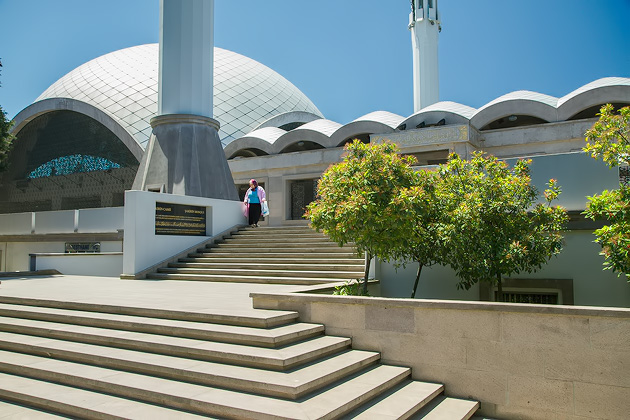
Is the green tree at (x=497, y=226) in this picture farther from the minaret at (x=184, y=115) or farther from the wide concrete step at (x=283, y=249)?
the minaret at (x=184, y=115)

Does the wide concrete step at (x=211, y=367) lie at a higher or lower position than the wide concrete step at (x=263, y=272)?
lower

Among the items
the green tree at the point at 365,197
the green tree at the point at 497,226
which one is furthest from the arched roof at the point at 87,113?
the green tree at the point at 497,226

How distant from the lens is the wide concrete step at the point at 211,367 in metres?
4.28

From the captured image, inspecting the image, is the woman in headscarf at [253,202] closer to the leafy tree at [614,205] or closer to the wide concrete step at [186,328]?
the wide concrete step at [186,328]

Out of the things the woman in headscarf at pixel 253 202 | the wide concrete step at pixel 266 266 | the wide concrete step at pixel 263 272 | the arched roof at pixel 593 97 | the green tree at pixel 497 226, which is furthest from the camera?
the arched roof at pixel 593 97

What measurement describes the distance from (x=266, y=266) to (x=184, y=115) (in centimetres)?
836

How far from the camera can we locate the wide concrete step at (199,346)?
15.4ft

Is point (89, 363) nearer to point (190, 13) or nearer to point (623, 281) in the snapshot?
point (623, 281)

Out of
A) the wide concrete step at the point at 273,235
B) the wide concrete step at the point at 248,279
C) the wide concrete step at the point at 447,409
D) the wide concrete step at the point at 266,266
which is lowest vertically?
the wide concrete step at the point at 447,409

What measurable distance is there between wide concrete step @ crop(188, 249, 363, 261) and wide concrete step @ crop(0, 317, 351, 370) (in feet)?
15.7

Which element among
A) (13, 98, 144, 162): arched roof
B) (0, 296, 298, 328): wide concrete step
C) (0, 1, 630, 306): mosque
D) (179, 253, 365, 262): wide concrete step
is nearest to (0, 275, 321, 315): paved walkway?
(0, 296, 298, 328): wide concrete step

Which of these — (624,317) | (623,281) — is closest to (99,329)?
Result: (624,317)

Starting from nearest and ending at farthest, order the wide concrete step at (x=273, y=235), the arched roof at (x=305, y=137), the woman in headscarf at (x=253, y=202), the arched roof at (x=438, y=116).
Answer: the wide concrete step at (x=273, y=235)
the woman in headscarf at (x=253, y=202)
the arched roof at (x=438, y=116)
the arched roof at (x=305, y=137)

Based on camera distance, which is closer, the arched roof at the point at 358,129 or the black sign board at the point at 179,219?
the black sign board at the point at 179,219
